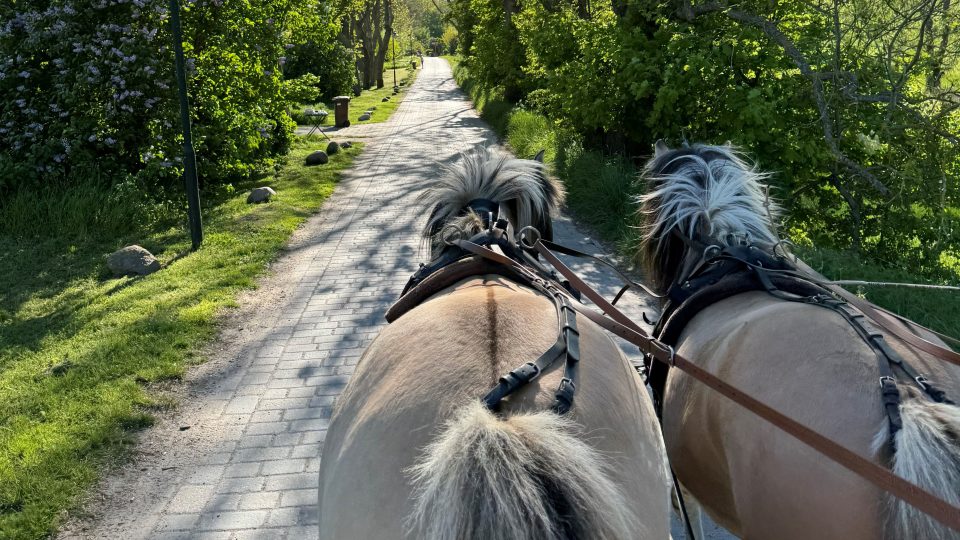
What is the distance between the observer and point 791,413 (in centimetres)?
200

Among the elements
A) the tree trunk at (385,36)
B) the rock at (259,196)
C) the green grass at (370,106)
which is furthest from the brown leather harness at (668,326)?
the tree trunk at (385,36)

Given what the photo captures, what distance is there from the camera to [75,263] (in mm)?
8438

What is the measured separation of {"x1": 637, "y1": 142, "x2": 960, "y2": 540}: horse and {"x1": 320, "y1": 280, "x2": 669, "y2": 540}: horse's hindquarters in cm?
37

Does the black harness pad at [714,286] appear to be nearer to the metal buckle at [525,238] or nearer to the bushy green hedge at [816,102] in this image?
the metal buckle at [525,238]

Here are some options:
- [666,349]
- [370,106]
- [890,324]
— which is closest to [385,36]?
[370,106]

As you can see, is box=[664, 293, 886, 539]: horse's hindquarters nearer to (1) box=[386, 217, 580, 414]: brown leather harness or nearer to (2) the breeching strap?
(2) the breeching strap

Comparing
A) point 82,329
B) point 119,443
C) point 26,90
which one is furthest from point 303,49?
point 119,443

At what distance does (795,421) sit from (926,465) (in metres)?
0.31

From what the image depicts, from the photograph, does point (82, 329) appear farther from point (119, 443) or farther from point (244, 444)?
point (244, 444)

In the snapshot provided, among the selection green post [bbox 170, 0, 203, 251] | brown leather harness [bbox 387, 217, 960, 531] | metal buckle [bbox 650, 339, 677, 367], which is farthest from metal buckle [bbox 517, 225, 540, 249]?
green post [bbox 170, 0, 203, 251]

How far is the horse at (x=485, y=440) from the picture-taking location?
1403mm

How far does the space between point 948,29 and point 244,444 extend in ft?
23.7

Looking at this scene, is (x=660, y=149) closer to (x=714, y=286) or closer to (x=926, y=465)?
(x=714, y=286)

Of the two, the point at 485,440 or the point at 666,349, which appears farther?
the point at 666,349
